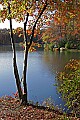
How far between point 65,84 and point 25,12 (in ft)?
7.40

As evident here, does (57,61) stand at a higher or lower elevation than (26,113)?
lower

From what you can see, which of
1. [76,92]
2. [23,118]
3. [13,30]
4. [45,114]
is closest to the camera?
[76,92]

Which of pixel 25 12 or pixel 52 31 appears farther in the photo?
pixel 52 31

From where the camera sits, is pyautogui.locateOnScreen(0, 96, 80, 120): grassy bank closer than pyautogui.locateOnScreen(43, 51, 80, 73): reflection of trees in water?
Yes

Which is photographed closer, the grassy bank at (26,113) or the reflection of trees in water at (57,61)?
the grassy bank at (26,113)

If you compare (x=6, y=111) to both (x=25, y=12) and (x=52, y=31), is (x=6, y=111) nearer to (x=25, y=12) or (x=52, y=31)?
(x=25, y=12)

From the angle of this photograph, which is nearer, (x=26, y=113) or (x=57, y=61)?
(x=26, y=113)

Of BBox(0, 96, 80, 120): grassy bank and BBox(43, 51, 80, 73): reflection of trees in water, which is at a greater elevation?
BBox(0, 96, 80, 120): grassy bank

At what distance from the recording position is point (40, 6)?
6094 mm

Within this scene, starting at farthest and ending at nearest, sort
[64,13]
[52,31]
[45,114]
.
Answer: [52,31] → [64,13] → [45,114]

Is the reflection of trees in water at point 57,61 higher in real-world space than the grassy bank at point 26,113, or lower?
lower

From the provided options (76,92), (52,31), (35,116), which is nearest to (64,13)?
(76,92)

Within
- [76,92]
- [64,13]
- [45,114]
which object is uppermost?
[64,13]

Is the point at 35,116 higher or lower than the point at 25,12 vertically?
lower
